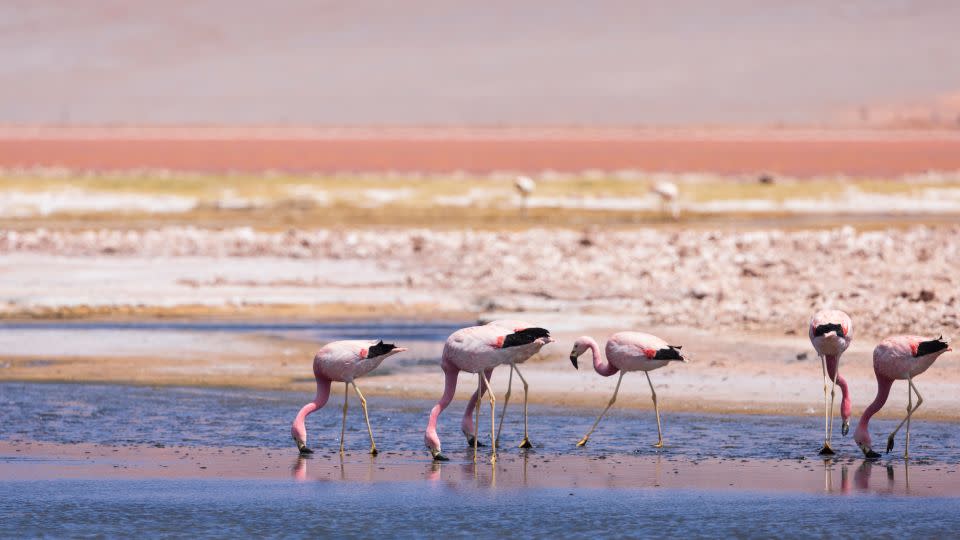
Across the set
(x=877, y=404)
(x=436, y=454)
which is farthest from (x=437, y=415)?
(x=877, y=404)

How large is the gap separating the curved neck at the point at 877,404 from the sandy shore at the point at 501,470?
0.97 feet

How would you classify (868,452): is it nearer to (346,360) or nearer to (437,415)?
(437,415)

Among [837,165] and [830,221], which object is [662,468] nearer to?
[830,221]

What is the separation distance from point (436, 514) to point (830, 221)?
36791 mm

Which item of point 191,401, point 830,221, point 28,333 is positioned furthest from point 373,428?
point 830,221

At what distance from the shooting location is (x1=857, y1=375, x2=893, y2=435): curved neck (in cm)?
1318

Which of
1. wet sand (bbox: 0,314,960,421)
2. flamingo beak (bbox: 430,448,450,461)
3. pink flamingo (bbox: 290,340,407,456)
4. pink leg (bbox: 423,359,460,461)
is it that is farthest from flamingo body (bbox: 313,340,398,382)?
wet sand (bbox: 0,314,960,421)

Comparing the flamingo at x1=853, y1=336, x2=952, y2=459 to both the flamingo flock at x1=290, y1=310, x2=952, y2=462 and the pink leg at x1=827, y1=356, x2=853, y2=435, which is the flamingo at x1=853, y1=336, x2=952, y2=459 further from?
the pink leg at x1=827, y1=356, x2=853, y2=435

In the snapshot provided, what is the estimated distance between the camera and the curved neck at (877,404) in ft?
43.2

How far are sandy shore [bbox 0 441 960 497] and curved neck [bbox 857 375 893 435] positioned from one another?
0.97 ft

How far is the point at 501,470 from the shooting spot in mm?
12914

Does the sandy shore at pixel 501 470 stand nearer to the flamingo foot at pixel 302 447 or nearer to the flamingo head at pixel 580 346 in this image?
the flamingo foot at pixel 302 447

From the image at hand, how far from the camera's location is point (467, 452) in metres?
13.8

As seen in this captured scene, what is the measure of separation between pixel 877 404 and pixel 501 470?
10.9 feet
